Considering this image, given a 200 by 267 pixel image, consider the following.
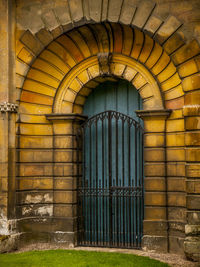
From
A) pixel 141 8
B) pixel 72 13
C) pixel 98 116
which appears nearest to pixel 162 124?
pixel 98 116

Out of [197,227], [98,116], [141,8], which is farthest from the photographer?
[98,116]

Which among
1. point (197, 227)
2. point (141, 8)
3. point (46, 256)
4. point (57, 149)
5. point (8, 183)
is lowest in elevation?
point (46, 256)

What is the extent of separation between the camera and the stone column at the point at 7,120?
8352 mm

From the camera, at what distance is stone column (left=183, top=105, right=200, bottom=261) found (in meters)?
7.35

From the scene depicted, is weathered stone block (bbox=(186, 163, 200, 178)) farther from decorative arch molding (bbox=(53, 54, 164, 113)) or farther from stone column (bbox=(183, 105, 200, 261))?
decorative arch molding (bbox=(53, 54, 164, 113))

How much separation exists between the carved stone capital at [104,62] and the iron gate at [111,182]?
2.82 ft

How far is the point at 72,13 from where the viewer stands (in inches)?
331

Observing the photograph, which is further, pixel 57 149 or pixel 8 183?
pixel 57 149

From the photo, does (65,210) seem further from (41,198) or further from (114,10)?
(114,10)

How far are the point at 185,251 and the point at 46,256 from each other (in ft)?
8.34

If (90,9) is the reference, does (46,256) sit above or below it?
Answer: below

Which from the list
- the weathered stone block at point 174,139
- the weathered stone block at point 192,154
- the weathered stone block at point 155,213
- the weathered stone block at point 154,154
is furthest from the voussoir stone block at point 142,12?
the weathered stone block at point 155,213

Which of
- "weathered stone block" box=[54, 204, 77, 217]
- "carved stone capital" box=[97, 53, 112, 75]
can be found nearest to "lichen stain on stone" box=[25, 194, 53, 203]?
"weathered stone block" box=[54, 204, 77, 217]

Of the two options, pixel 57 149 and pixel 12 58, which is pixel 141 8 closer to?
pixel 12 58
